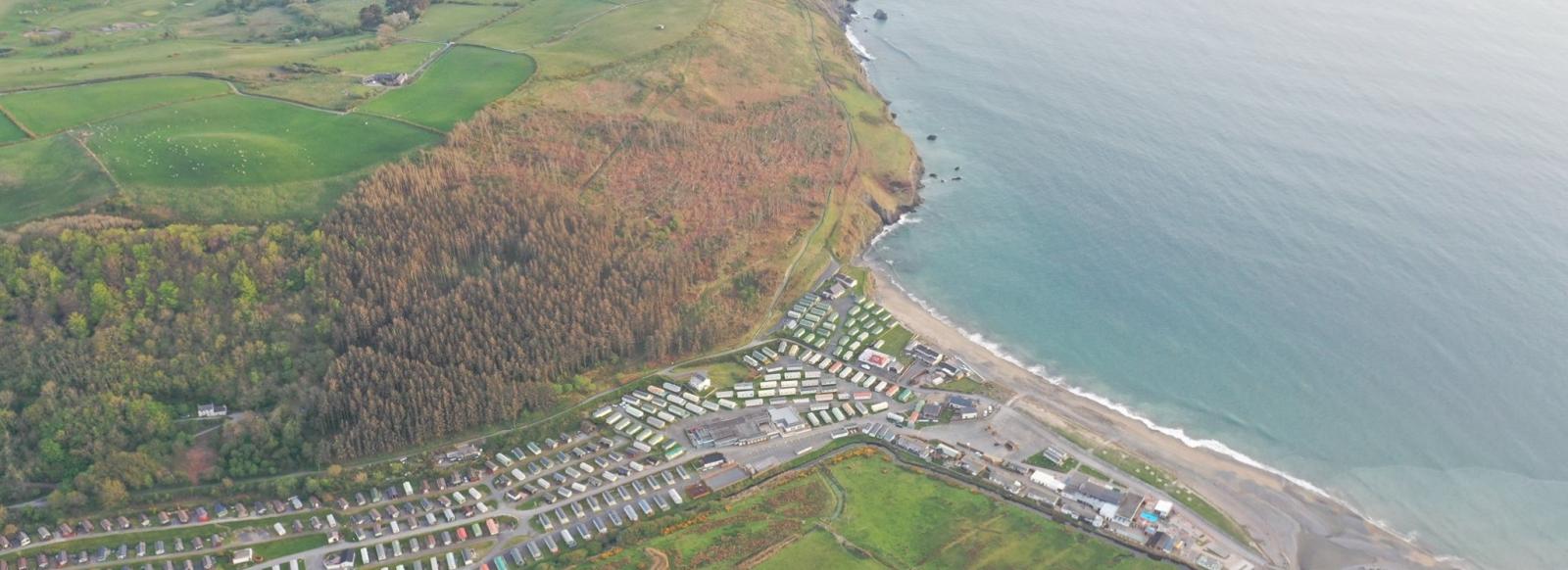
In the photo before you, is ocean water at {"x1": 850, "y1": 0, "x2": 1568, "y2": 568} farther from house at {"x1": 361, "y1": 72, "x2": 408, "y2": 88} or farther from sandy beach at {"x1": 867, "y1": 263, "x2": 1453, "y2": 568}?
house at {"x1": 361, "y1": 72, "x2": 408, "y2": 88}

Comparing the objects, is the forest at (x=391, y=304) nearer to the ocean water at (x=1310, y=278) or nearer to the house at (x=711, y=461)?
the house at (x=711, y=461)

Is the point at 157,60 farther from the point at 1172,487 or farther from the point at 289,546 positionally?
the point at 1172,487

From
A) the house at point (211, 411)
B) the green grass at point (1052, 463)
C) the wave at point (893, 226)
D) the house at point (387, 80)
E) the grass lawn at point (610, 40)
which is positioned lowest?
the green grass at point (1052, 463)

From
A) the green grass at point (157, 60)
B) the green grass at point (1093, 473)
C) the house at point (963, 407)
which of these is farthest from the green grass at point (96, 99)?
the green grass at point (1093, 473)

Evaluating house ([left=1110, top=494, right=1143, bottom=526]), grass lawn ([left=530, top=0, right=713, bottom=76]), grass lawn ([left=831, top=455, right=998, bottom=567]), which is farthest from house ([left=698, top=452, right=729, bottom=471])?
grass lawn ([left=530, top=0, right=713, bottom=76])

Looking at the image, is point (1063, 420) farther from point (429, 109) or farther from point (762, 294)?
point (429, 109)

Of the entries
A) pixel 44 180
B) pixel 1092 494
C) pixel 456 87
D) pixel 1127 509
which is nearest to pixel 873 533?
pixel 1092 494
